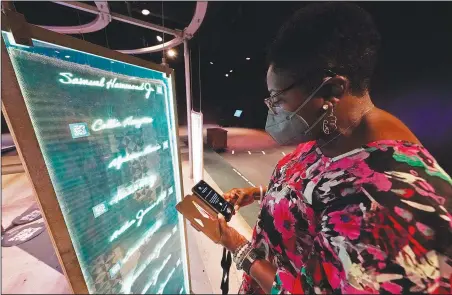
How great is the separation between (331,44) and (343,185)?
1.41 ft

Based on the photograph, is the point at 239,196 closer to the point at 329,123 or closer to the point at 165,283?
the point at 329,123

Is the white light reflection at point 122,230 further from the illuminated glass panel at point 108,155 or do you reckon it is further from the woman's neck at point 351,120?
the woman's neck at point 351,120

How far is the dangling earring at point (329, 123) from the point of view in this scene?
734mm

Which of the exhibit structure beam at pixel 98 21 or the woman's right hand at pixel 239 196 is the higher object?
the exhibit structure beam at pixel 98 21

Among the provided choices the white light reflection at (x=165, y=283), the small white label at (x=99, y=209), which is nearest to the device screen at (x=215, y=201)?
the small white label at (x=99, y=209)

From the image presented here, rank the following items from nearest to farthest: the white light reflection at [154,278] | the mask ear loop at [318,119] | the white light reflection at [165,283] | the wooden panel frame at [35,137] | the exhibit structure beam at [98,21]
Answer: the wooden panel frame at [35,137] < the mask ear loop at [318,119] < the white light reflection at [154,278] < the white light reflection at [165,283] < the exhibit structure beam at [98,21]

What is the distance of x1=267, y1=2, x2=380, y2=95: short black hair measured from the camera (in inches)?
25.2

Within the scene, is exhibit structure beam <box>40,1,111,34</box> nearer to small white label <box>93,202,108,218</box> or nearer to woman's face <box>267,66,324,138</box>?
small white label <box>93,202,108,218</box>

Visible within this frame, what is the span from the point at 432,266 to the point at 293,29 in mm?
738

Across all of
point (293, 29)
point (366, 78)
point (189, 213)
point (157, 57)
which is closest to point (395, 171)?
point (366, 78)

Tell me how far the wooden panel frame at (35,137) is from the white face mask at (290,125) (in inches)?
31.7

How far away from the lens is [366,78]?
0.70 m

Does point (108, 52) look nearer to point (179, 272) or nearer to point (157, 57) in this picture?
point (179, 272)

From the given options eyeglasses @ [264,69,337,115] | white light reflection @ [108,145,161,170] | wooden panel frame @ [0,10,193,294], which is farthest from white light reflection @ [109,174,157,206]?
eyeglasses @ [264,69,337,115]
